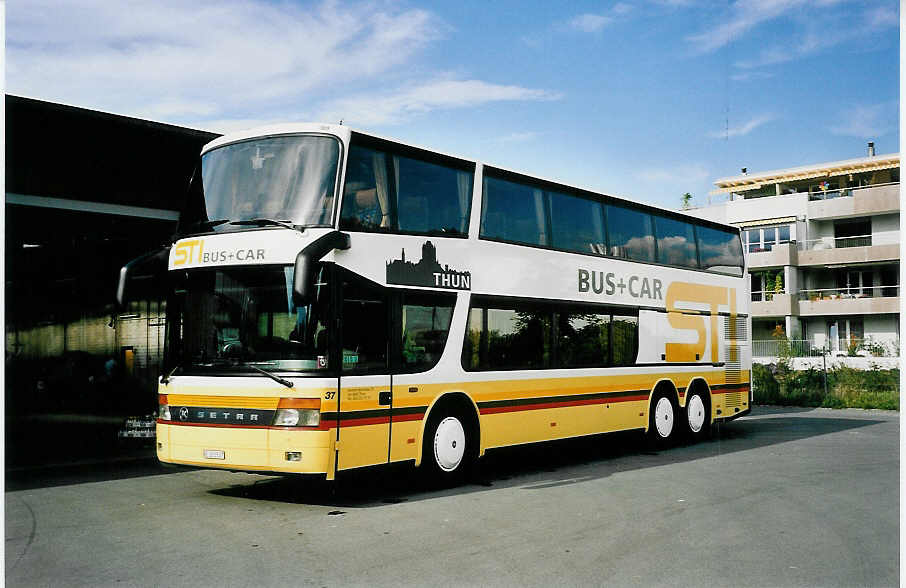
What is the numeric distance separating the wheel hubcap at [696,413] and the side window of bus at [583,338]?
3.32 metres

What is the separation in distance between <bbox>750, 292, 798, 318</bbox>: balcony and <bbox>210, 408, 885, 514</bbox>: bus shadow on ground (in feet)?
113

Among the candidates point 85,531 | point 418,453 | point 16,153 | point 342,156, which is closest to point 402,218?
point 342,156

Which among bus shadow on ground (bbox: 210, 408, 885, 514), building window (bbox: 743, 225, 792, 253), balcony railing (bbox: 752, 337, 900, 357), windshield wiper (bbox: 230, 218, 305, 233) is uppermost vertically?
building window (bbox: 743, 225, 792, 253)

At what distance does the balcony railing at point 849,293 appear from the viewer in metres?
50.8

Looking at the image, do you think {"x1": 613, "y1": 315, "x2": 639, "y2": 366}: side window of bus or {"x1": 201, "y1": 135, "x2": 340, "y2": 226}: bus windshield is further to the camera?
{"x1": 613, "y1": 315, "x2": 639, "y2": 366}: side window of bus

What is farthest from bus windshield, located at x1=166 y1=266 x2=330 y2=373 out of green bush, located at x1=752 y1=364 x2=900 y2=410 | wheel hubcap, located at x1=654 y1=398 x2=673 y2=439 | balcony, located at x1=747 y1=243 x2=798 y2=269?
balcony, located at x1=747 y1=243 x2=798 y2=269

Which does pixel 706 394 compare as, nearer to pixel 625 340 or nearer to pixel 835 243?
pixel 625 340

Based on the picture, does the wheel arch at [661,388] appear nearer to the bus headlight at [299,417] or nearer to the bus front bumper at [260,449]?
the bus front bumper at [260,449]

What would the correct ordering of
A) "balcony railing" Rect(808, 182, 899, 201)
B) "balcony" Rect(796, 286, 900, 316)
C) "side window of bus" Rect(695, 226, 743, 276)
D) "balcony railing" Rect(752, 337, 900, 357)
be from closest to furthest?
"side window of bus" Rect(695, 226, 743, 276) → "balcony railing" Rect(752, 337, 900, 357) → "balcony" Rect(796, 286, 900, 316) → "balcony railing" Rect(808, 182, 899, 201)

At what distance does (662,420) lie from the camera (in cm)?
1647

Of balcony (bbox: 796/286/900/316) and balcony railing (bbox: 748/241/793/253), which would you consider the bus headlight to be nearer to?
balcony (bbox: 796/286/900/316)

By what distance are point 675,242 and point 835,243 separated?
135 feet

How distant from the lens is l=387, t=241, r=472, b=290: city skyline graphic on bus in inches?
425

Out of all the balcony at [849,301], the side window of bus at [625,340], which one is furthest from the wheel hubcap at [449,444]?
the balcony at [849,301]
